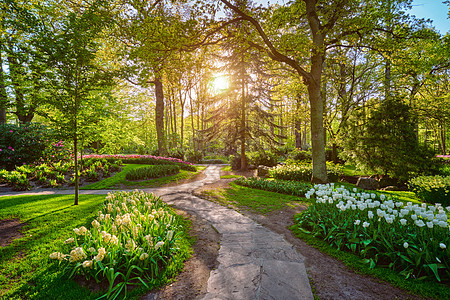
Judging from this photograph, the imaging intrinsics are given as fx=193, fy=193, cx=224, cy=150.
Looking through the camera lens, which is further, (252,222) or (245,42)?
(245,42)

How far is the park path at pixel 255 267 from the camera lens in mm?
2233

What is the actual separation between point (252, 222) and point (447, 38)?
10.7m

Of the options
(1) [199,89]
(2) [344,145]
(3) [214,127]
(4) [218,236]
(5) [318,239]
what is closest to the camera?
(5) [318,239]

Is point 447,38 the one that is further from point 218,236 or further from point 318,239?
point 218,236

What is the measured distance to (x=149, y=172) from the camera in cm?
1119

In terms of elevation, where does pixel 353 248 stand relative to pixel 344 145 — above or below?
below

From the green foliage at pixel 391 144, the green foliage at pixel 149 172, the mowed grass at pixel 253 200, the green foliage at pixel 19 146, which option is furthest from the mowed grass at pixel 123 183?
the green foliage at pixel 391 144

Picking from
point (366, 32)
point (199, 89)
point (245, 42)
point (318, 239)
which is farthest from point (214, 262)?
point (199, 89)

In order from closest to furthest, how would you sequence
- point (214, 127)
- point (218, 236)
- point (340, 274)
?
point (340, 274), point (218, 236), point (214, 127)

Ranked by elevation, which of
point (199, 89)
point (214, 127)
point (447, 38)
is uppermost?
point (199, 89)

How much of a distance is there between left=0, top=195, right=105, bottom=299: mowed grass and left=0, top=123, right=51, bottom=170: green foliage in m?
5.98

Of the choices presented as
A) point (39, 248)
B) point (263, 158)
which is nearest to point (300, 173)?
point (263, 158)

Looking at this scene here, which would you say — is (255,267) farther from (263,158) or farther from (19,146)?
(19,146)

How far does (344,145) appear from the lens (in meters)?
11.3
